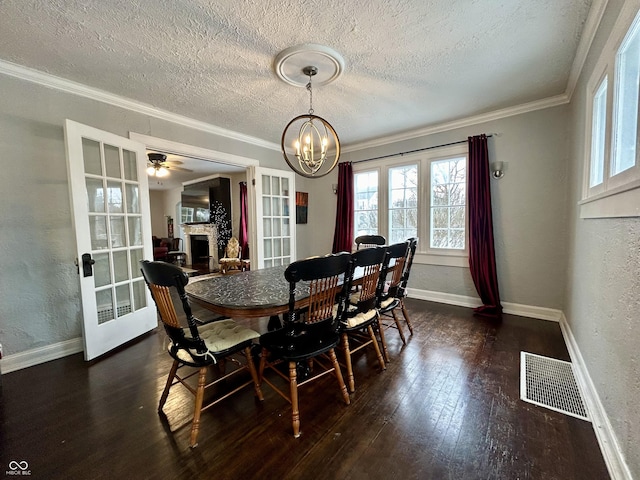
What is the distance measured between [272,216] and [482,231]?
3071mm

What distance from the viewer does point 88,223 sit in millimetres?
2359

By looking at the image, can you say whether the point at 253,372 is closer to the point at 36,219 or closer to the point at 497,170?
the point at 36,219

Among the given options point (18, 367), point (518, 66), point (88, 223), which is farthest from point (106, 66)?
point (518, 66)

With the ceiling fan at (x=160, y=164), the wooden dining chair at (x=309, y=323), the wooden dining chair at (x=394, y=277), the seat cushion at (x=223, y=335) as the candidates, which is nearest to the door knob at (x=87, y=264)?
the seat cushion at (x=223, y=335)

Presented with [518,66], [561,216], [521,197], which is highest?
[518,66]

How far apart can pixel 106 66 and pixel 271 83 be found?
4.53 ft

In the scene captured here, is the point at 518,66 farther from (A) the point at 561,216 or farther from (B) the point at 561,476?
(B) the point at 561,476

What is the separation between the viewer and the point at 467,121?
3520 millimetres

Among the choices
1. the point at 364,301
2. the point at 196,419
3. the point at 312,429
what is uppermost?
the point at 364,301

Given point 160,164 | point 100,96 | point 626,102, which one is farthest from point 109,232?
point 626,102

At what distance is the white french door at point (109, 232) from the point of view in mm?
2295

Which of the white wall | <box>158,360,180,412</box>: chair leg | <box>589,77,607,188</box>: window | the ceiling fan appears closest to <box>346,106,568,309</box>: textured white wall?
<box>589,77,607,188</box>: window

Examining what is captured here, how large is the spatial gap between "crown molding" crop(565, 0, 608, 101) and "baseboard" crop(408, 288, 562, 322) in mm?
2449

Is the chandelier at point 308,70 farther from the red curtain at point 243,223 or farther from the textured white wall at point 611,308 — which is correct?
the red curtain at point 243,223
